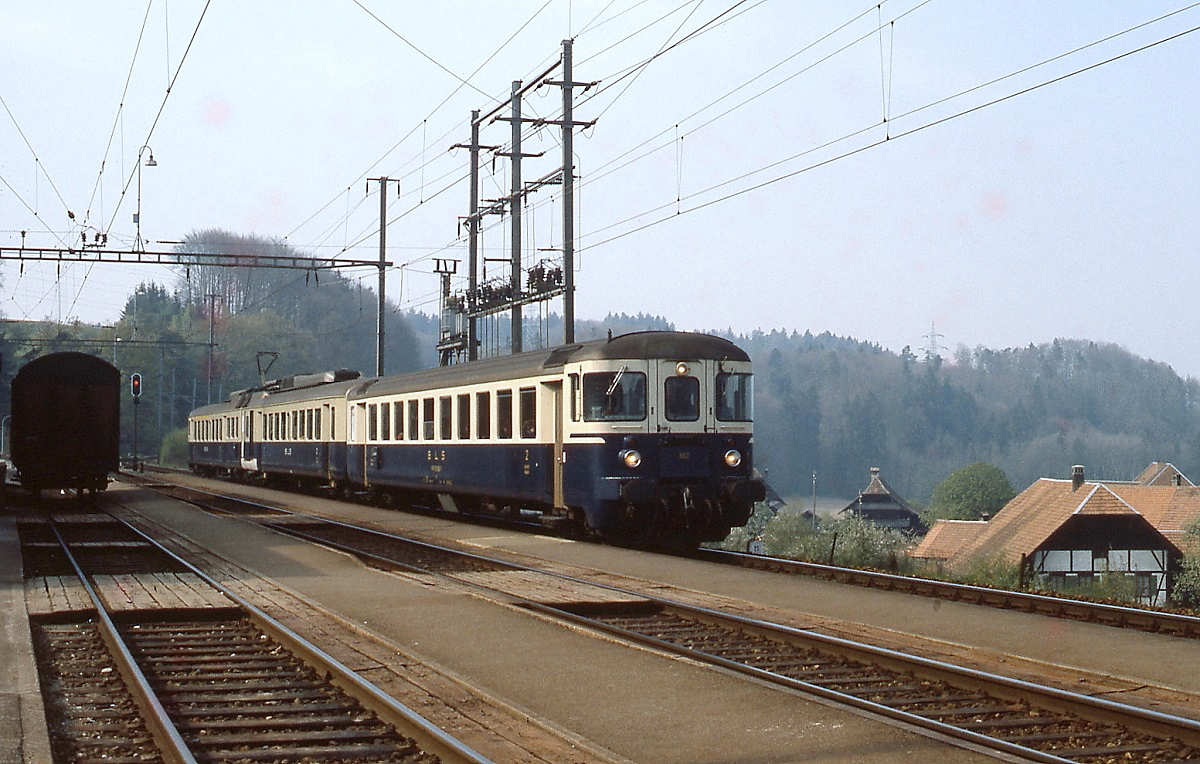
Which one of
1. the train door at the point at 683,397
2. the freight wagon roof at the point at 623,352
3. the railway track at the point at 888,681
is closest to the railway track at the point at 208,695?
the railway track at the point at 888,681

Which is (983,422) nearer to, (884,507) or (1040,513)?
(884,507)

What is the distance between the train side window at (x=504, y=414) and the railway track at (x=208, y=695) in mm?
8083

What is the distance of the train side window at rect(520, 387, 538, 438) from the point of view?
19.7 metres

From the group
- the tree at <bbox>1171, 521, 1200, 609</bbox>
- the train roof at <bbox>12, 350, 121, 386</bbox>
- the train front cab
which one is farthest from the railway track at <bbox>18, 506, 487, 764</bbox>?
the tree at <bbox>1171, 521, 1200, 609</bbox>

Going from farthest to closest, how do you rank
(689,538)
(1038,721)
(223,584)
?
1. (689,538)
2. (223,584)
3. (1038,721)

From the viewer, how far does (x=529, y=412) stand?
19938 mm

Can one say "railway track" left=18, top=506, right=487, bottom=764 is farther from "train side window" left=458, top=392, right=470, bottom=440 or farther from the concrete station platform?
"train side window" left=458, top=392, right=470, bottom=440

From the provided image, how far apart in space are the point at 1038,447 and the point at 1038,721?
487 ft

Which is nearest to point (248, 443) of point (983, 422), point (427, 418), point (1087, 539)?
point (427, 418)

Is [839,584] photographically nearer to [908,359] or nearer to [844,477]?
[844,477]

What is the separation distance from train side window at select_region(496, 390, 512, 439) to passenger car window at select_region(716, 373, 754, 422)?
365 centimetres

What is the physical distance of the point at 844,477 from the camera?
156 metres

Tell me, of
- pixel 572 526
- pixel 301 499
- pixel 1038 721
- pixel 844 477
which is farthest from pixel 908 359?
pixel 1038 721

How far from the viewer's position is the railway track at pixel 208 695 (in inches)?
269
